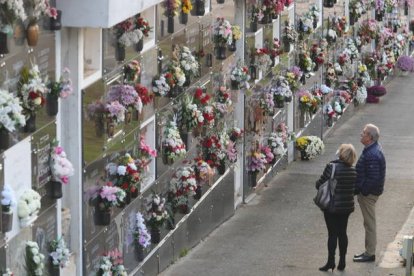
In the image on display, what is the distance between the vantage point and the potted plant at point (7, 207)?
34.9ft

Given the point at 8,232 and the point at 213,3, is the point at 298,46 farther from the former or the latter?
the point at 8,232

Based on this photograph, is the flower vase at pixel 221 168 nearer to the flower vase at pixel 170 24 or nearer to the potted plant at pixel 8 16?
the flower vase at pixel 170 24

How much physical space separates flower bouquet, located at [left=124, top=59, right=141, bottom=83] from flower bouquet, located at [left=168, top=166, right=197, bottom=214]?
2245 millimetres

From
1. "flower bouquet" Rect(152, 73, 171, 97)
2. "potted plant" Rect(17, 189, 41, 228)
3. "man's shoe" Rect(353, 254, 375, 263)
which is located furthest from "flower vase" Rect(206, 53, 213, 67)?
"potted plant" Rect(17, 189, 41, 228)

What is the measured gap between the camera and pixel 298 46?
22.2 metres

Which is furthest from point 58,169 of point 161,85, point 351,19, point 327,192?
point 351,19

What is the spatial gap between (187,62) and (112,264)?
3.10 meters

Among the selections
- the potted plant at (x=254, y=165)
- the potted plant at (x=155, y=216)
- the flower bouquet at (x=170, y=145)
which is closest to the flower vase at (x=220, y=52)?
the potted plant at (x=254, y=165)

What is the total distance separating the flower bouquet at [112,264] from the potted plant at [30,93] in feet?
8.48

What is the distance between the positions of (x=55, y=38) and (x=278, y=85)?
9157 millimetres

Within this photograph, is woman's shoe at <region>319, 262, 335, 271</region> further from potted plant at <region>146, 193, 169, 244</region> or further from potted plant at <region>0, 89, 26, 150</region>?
potted plant at <region>0, 89, 26, 150</region>

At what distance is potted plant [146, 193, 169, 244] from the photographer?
48.7ft

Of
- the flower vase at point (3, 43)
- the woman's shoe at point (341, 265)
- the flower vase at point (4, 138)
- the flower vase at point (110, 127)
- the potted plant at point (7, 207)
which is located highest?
the flower vase at point (3, 43)

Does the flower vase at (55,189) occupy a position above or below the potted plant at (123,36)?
below
